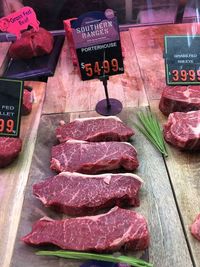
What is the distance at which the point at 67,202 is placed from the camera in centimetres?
206

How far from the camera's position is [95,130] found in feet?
8.29

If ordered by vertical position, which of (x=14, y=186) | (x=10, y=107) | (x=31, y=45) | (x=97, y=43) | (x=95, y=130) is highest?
(x=97, y=43)

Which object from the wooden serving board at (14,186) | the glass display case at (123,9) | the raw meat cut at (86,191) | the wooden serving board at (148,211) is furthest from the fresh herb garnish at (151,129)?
the glass display case at (123,9)

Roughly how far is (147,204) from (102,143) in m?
0.51

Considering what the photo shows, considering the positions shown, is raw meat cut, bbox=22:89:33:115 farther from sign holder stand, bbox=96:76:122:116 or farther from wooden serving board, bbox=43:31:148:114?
sign holder stand, bbox=96:76:122:116

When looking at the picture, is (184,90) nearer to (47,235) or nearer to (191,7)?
(191,7)

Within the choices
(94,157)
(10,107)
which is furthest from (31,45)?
(94,157)

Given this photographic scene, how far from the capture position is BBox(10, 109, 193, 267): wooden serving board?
184 cm

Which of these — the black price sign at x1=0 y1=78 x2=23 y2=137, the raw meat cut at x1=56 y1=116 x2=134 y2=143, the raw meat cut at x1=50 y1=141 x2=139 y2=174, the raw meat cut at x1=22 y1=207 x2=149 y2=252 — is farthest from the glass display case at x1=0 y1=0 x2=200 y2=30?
the raw meat cut at x1=22 y1=207 x2=149 y2=252

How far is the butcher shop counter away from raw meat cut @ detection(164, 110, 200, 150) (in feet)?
0.22

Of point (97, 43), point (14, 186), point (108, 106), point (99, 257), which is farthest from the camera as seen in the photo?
point (108, 106)

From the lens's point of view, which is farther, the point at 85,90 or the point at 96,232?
the point at 85,90

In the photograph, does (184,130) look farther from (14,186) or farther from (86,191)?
(14,186)

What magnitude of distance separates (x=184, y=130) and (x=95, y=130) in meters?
0.57
